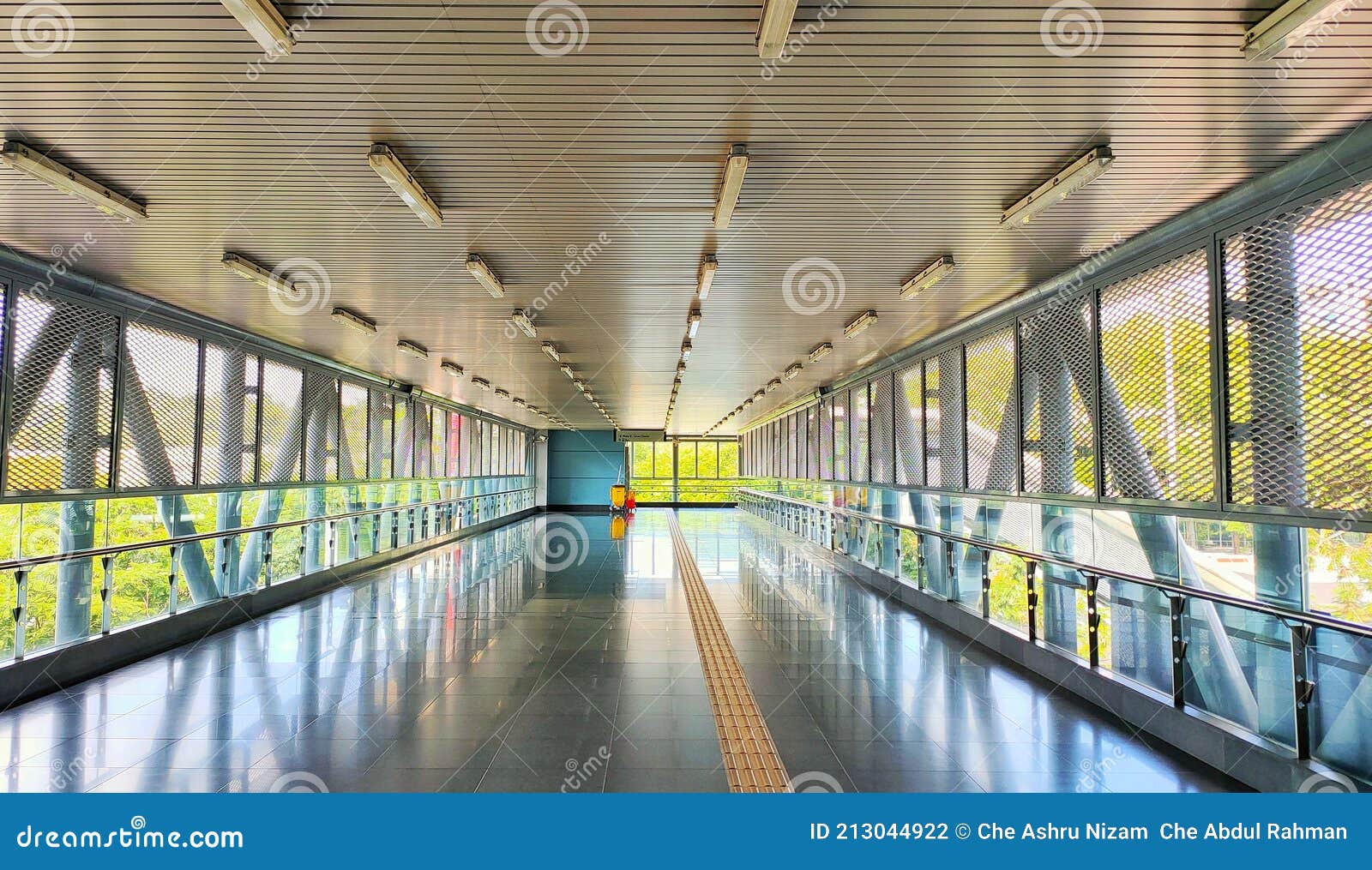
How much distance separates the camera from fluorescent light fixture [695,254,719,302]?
18.0 ft

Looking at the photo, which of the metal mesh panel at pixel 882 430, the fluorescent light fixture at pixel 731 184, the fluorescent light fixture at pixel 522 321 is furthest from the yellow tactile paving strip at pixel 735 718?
the metal mesh panel at pixel 882 430

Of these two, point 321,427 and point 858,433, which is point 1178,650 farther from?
point 321,427

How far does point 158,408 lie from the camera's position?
21.5 ft

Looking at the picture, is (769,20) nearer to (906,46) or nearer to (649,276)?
(906,46)

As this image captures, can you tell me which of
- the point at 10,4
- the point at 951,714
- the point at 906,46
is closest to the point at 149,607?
the point at 10,4

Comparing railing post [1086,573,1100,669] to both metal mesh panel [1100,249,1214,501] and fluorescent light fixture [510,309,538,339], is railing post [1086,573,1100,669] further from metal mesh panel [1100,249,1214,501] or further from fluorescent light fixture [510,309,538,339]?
fluorescent light fixture [510,309,538,339]

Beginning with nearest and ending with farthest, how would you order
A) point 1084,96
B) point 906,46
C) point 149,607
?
point 906,46
point 1084,96
point 149,607

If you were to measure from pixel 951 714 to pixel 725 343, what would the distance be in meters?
5.89

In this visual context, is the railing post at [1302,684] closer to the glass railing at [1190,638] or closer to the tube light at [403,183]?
the glass railing at [1190,638]

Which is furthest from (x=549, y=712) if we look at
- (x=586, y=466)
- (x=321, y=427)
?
(x=586, y=466)

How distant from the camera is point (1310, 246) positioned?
142 inches

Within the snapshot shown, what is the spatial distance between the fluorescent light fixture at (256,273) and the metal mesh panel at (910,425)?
7.32m

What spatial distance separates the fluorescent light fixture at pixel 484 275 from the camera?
17.9 ft

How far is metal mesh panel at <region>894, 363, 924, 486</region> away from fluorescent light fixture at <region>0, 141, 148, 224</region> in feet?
26.7
